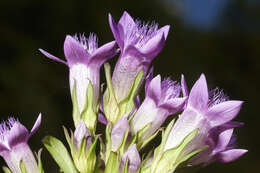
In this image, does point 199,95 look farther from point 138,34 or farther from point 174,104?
point 138,34

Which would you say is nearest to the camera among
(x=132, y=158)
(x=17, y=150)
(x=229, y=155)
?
(x=132, y=158)

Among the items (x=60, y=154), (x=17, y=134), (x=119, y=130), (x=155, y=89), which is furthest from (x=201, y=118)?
(x=17, y=134)

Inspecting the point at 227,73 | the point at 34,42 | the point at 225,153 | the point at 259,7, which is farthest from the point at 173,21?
the point at 225,153

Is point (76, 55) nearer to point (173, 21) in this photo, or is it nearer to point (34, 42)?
point (34, 42)

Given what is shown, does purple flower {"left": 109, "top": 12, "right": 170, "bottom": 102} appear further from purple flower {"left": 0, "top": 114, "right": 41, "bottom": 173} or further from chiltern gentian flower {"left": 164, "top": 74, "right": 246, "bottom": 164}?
purple flower {"left": 0, "top": 114, "right": 41, "bottom": 173}

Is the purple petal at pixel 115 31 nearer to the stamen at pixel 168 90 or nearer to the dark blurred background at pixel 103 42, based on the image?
the stamen at pixel 168 90

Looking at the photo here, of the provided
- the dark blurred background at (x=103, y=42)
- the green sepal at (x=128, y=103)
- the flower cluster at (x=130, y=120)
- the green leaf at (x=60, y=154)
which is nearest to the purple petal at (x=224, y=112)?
the flower cluster at (x=130, y=120)

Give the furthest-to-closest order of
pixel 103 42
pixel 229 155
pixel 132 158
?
1. pixel 103 42
2. pixel 229 155
3. pixel 132 158
